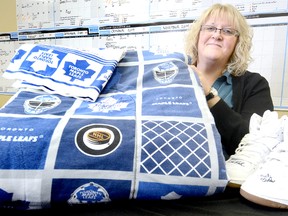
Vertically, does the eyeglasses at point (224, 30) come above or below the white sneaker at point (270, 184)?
above

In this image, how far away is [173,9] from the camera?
4.24 ft

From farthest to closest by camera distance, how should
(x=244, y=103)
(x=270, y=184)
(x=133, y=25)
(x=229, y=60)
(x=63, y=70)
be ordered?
(x=133, y=25) < (x=229, y=60) < (x=244, y=103) < (x=63, y=70) < (x=270, y=184)

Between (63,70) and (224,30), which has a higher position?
(224,30)

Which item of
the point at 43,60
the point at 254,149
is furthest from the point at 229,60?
the point at 43,60

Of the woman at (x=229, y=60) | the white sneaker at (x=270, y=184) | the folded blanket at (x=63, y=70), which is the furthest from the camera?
the woman at (x=229, y=60)

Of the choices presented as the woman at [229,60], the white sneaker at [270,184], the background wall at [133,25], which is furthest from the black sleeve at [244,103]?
the background wall at [133,25]

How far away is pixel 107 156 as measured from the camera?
354 millimetres

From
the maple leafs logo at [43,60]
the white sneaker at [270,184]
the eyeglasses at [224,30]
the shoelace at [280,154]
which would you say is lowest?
the white sneaker at [270,184]

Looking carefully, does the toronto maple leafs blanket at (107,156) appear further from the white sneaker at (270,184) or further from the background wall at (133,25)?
the background wall at (133,25)

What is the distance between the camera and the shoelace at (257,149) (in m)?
0.43

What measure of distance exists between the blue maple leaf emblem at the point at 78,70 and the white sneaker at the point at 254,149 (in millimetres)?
356

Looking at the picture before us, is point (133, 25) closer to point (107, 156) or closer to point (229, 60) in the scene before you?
point (229, 60)

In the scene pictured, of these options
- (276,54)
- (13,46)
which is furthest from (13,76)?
(13,46)

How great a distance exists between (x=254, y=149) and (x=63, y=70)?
440 millimetres
